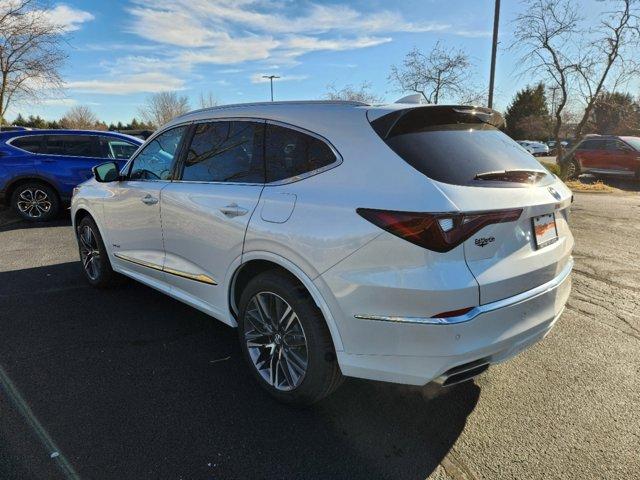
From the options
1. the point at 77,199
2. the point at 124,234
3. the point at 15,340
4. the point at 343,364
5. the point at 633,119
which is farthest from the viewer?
the point at 633,119

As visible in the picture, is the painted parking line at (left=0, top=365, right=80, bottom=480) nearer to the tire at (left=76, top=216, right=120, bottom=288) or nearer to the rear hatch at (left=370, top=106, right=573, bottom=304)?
the tire at (left=76, top=216, right=120, bottom=288)

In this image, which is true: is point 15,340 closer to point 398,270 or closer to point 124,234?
point 124,234

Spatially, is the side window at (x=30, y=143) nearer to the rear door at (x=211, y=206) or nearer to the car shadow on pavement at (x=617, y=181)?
the rear door at (x=211, y=206)

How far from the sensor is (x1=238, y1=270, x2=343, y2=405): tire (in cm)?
251

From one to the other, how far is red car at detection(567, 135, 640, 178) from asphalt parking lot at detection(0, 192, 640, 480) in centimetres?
1506

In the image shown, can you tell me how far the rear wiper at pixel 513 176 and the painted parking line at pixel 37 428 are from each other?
8.28 ft

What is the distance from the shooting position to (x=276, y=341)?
2.83 metres

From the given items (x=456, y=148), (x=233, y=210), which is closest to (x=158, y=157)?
(x=233, y=210)

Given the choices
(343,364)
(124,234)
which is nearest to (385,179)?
(343,364)

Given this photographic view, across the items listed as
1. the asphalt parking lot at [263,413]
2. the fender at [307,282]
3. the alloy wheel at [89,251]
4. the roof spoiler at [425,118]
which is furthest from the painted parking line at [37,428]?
the roof spoiler at [425,118]

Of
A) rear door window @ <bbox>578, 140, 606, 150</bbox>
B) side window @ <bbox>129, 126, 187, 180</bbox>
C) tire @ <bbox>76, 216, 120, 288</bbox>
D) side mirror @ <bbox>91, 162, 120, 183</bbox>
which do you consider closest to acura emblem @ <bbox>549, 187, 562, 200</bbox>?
side window @ <bbox>129, 126, 187, 180</bbox>

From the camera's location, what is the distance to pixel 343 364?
2.39 metres

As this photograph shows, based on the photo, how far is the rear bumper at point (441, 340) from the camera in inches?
83.4

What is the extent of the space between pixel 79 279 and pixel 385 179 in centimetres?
441
